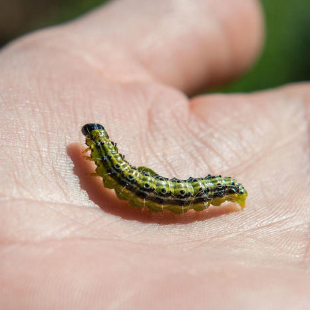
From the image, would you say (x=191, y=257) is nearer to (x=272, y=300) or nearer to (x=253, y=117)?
(x=272, y=300)

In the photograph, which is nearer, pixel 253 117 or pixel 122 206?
pixel 122 206

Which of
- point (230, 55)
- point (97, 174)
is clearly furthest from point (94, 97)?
point (230, 55)

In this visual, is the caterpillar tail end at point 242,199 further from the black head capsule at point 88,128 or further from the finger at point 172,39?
the finger at point 172,39

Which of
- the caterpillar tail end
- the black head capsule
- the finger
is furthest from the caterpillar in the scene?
the finger

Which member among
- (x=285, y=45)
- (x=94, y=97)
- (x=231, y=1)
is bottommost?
(x=94, y=97)

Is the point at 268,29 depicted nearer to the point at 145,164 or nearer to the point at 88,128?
the point at 145,164

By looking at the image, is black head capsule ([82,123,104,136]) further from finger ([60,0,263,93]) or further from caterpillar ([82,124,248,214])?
finger ([60,0,263,93])
